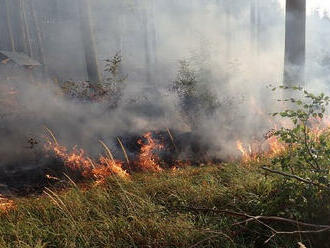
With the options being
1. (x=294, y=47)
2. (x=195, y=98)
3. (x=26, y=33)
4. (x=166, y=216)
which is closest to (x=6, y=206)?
(x=166, y=216)

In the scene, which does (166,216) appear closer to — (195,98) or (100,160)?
(100,160)

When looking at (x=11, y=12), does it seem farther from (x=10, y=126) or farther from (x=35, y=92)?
(x=10, y=126)

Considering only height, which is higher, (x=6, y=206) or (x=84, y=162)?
(x=6, y=206)

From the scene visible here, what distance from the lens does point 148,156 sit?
7.34 m

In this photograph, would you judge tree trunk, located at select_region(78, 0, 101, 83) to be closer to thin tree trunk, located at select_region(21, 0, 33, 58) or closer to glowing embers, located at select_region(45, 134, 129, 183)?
glowing embers, located at select_region(45, 134, 129, 183)

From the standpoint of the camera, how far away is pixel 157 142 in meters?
8.05

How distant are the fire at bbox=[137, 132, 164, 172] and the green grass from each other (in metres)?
1.76

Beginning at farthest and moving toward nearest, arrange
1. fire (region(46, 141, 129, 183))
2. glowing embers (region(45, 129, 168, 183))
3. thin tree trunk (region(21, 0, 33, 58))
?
thin tree trunk (region(21, 0, 33, 58)), glowing embers (region(45, 129, 168, 183)), fire (region(46, 141, 129, 183))

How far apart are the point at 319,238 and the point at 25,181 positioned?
19.7ft

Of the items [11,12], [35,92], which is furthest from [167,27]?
[35,92]

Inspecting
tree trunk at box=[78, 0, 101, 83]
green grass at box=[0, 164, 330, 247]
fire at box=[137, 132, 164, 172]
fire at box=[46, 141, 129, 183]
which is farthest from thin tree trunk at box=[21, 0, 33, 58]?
green grass at box=[0, 164, 330, 247]

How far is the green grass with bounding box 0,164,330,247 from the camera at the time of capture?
10.5ft

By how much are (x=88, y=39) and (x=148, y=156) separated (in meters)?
6.67

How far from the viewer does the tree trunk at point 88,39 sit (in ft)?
38.7
